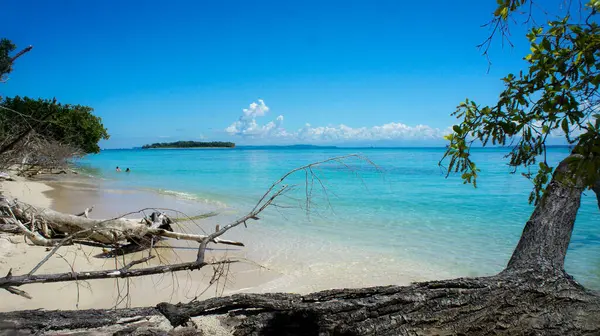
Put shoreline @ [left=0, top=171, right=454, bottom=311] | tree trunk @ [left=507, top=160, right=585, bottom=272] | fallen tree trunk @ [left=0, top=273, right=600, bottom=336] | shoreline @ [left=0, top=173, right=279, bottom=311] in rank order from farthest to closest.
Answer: shoreline @ [left=0, top=171, right=454, bottom=311] < shoreline @ [left=0, top=173, right=279, bottom=311] < tree trunk @ [left=507, top=160, right=585, bottom=272] < fallen tree trunk @ [left=0, top=273, right=600, bottom=336]

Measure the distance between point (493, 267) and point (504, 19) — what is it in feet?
20.7

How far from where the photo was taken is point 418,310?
2.35 m

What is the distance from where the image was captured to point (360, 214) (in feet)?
41.4

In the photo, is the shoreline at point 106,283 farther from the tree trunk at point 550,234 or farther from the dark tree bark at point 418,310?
the tree trunk at point 550,234

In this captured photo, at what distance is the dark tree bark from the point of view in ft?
7.40

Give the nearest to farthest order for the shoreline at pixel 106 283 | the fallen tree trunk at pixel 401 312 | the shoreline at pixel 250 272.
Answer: the fallen tree trunk at pixel 401 312 < the shoreline at pixel 106 283 < the shoreline at pixel 250 272

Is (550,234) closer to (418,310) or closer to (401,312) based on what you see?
(418,310)

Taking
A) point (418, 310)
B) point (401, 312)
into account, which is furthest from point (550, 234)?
point (401, 312)

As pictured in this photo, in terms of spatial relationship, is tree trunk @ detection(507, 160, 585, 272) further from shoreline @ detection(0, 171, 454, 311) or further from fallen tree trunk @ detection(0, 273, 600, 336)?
shoreline @ detection(0, 171, 454, 311)

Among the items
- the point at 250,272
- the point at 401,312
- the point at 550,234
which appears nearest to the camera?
the point at 401,312

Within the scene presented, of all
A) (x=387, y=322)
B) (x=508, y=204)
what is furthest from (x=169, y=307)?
(x=508, y=204)

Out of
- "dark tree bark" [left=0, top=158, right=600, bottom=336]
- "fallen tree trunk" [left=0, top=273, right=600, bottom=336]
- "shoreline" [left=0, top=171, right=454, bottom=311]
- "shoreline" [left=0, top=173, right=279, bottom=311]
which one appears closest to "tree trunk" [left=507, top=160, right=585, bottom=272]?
"dark tree bark" [left=0, top=158, right=600, bottom=336]

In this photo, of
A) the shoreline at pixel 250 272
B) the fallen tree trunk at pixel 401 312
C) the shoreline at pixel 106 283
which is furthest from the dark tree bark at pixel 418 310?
the shoreline at pixel 250 272

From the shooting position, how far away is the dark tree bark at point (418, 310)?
7.40 ft
